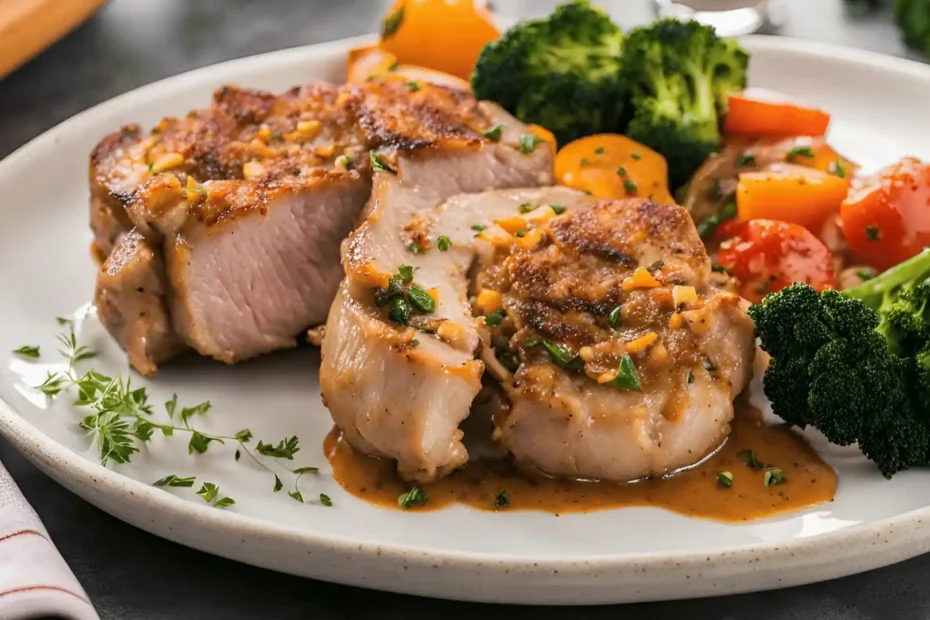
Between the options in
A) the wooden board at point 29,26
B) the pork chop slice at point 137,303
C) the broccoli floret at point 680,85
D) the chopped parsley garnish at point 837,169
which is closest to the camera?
the pork chop slice at point 137,303

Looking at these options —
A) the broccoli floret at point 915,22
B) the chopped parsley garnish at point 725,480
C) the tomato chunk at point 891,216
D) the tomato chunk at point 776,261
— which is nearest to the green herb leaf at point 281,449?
the chopped parsley garnish at point 725,480

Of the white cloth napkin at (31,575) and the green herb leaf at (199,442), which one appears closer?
the white cloth napkin at (31,575)

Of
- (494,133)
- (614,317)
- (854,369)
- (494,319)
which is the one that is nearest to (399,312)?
(494,319)

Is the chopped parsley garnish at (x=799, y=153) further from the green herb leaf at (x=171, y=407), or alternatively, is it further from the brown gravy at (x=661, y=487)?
the green herb leaf at (x=171, y=407)

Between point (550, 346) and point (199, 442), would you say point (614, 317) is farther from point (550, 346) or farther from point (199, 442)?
point (199, 442)

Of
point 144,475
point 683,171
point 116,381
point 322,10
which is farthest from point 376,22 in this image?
point 144,475
